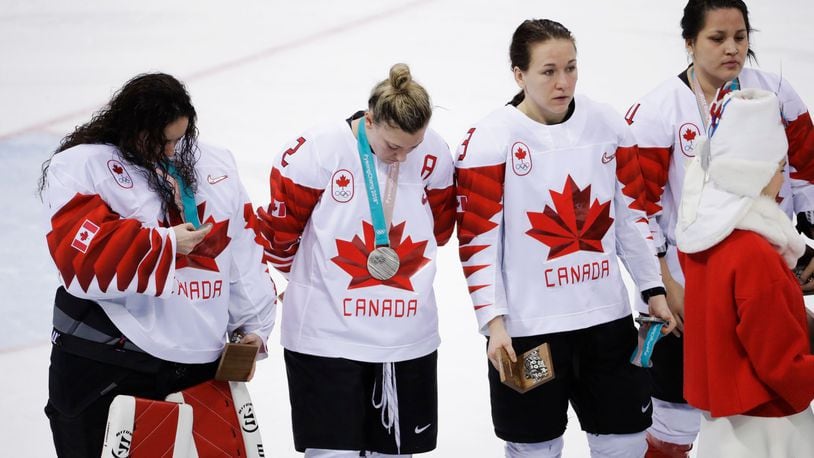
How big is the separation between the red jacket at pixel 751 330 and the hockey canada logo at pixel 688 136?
31.9 inches

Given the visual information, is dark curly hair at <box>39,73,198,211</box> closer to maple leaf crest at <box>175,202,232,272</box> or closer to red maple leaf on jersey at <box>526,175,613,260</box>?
maple leaf crest at <box>175,202,232,272</box>

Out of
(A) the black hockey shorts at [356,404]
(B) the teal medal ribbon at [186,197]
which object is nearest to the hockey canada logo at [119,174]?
(B) the teal medal ribbon at [186,197]

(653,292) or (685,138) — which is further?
(685,138)

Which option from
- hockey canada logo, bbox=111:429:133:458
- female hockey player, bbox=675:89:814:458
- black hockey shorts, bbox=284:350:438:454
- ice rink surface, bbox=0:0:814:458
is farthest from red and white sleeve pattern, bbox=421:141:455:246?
ice rink surface, bbox=0:0:814:458

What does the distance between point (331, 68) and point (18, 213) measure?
5.78ft

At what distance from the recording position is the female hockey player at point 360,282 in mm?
2811

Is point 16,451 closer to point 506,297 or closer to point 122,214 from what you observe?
point 122,214

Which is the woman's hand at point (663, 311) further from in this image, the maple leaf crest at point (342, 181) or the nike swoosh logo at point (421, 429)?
the maple leaf crest at point (342, 181)

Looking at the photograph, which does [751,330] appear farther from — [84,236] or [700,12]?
[84,236]

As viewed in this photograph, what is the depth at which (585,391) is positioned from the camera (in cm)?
301

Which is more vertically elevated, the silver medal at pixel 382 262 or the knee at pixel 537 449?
the silver medal at pixel 382 262

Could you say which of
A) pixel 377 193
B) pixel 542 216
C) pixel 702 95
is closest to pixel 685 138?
pixel 702 95

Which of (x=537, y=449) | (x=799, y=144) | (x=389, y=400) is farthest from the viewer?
(x=799, y=144)

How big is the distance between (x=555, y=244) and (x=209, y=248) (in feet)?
2.76
